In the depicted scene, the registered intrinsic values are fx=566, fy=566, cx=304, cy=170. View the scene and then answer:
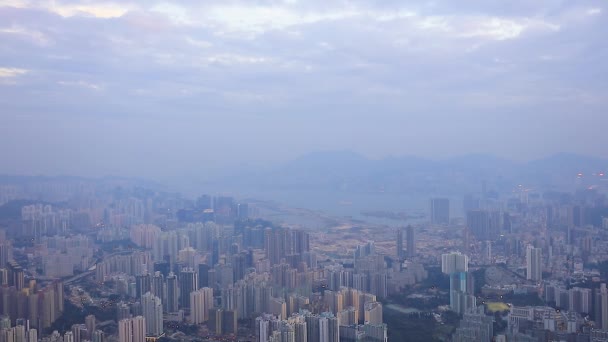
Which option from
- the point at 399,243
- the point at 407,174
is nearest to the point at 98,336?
the point at 399,243

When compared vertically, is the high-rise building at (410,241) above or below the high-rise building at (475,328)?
above

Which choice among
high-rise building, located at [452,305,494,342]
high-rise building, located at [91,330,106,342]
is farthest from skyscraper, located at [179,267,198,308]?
high-rise building, located at [452,305,494,342]

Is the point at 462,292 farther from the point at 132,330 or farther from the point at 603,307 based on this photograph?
the point at 132,330

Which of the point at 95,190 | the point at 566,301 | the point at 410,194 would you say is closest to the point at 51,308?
the point at 95,190

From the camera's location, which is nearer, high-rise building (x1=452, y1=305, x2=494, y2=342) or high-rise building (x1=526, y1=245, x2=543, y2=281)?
high-rise building (x1=452, y1=305, x2=494, y2=342)

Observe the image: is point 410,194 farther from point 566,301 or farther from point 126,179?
point 566,301

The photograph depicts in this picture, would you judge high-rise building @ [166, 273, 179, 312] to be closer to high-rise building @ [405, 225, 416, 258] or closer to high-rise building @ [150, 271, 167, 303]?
high-rise building @ [150, 271, 167, 303]

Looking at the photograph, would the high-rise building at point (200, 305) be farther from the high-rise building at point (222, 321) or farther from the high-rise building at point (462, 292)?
the high-rise building at point (462, 292)

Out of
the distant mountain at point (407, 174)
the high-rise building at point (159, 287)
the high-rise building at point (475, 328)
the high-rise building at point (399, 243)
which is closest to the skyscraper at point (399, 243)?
the high-rise building at point (399, 243)
